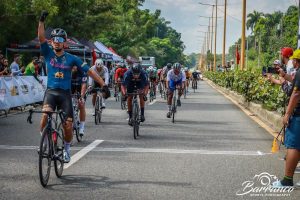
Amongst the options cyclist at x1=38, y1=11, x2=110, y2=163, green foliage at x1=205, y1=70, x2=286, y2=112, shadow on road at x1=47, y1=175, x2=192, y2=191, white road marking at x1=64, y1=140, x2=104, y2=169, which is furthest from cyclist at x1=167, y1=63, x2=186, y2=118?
shadow on road at x1=47, y1=175, x2=192, y2=191

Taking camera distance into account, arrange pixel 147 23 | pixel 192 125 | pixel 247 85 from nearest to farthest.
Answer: pixel 192 125 < pixel 247 85 < pixel 147 23

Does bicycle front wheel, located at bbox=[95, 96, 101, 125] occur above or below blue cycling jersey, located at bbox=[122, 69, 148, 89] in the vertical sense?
below

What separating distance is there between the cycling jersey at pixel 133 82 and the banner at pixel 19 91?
466 cm

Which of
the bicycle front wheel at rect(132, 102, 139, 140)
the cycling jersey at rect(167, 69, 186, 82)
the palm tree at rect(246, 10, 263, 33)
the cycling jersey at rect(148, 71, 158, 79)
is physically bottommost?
the bicycle front wheel at rect(132, 102, 139, 140)

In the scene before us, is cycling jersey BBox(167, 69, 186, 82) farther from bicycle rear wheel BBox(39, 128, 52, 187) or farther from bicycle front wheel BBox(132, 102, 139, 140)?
bicycle rear wheel BBox(39, 128, 52, 187)

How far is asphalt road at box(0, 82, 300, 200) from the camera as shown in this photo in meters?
6.67

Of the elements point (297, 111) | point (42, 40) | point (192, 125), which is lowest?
point (192, 125)

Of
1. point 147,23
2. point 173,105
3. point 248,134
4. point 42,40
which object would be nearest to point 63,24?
point 173,105

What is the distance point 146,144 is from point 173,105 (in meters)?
5.02

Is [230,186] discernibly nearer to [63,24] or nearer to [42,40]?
[42,40]

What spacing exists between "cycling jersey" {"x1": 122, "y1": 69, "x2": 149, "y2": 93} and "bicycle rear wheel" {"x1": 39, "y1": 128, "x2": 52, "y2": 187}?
19.9ft

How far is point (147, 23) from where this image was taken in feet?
274

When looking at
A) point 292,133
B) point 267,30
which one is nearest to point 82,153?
point 292,133

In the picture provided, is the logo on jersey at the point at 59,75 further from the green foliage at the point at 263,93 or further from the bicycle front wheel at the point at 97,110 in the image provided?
the green foliage at the point at 263,93
